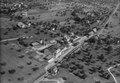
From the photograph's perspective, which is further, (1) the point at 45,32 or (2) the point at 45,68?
(1) the point at 45,32

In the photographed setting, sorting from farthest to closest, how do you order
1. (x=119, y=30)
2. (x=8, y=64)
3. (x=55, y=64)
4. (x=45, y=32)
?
(x=119, y=30) → (x=45, y=32) → (x=55, y=64) → (x=8, y=64)

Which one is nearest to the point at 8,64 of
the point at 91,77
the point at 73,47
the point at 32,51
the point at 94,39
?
the point at 32,51

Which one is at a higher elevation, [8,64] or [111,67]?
[8,64]

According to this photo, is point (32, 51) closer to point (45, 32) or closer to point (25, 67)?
point (25, 67)

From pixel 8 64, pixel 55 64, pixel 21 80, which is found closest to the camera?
pixel 21 80

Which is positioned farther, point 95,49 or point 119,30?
point 119,30

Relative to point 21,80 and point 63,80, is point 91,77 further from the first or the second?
point 21,80

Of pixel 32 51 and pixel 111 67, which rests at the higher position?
pixel 32 51

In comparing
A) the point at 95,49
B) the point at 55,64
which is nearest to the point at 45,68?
the point at 55,64

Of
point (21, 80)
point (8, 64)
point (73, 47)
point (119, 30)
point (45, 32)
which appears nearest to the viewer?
point (21, 80)
